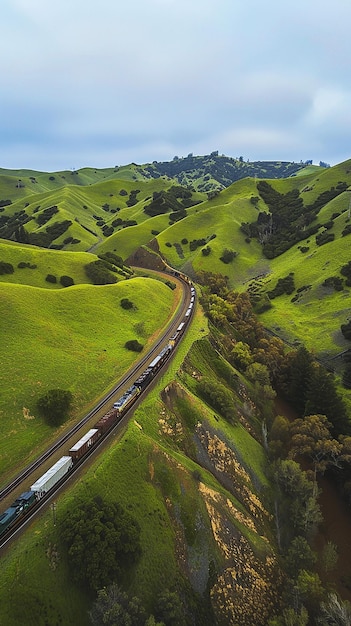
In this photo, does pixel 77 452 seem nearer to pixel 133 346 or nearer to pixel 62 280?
pixel 133 346

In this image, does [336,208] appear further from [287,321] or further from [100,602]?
[100,602]

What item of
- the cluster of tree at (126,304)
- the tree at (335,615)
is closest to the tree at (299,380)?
the cluster of tree at (126,304)

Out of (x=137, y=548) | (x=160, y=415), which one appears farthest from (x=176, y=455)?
(x=137, y=548)

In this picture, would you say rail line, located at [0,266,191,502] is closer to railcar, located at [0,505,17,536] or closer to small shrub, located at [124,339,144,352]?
small shrub, located at [124,339,144,352]

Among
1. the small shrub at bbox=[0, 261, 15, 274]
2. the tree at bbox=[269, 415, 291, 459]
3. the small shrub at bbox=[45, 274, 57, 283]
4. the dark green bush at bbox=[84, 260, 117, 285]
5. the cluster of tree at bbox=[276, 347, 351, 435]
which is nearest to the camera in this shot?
the tree at bbox=[269, 415, 291, 459]

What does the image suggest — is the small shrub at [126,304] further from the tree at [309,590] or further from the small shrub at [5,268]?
the tree at [309,590]

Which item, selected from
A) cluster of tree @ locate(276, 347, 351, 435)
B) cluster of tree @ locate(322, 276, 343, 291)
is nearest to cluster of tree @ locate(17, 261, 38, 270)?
cluster of tree @ locate(276, 347, 351, 435)
